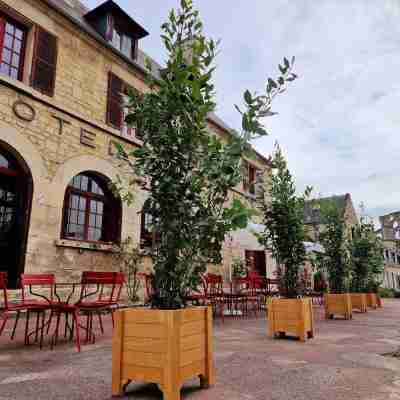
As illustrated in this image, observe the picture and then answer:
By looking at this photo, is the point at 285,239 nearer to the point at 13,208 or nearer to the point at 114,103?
the point at 13,208

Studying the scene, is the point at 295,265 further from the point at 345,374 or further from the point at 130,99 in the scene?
the point at 130,99

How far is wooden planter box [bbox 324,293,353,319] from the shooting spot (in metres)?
7.51

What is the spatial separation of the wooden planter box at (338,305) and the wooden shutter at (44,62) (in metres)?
7.29

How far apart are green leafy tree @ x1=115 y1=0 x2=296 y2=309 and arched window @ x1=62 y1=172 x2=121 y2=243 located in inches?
207

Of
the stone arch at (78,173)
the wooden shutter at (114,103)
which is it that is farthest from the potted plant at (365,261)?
the wooden shutter at (114,103)

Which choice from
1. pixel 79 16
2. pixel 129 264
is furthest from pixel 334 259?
pixel 79 16

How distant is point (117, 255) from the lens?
8078mm

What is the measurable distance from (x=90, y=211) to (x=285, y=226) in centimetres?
472

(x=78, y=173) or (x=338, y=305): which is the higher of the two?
(x=78, y=173)

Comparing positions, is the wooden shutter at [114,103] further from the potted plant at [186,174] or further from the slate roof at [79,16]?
the potted plant at [186,174]

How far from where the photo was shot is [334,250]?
8297mm

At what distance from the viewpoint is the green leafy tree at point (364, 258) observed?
412 inches

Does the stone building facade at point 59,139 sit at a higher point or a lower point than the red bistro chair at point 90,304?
higher

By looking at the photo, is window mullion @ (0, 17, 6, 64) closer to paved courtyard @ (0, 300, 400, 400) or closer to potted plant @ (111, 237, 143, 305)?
potted plant @ (111, 237, 143, 305)
